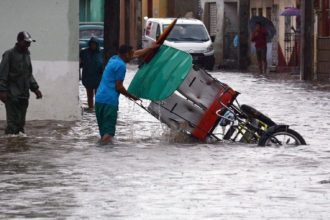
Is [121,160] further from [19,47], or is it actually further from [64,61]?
[64,61]

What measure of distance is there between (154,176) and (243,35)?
134ft

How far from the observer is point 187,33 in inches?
2037

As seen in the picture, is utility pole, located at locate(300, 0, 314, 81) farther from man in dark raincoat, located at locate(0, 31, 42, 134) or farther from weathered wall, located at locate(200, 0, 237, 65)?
man in dark raincoat, located at locate(0, 31, 42, 134)

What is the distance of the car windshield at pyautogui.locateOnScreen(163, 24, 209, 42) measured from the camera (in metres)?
51.4

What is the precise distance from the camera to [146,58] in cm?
1980

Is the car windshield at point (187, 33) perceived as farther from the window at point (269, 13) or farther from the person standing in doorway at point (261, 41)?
the window at point (269, 13)

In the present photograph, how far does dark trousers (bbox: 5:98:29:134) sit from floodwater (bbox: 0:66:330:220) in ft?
0.61

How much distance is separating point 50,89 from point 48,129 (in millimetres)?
1786

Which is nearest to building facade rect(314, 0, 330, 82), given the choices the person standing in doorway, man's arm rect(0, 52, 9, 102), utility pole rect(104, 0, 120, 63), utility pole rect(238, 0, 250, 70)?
the person standing in doorway

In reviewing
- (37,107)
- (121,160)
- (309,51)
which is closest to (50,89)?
(37,107)

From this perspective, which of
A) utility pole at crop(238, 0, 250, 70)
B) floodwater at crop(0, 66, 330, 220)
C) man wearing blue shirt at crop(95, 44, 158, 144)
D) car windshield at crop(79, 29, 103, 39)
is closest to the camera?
floodwater at crop(0, 66, 330, 220)

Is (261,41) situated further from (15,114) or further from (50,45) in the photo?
(15,114)

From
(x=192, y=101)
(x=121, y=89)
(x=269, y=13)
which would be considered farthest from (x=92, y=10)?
(x=121, y=89)

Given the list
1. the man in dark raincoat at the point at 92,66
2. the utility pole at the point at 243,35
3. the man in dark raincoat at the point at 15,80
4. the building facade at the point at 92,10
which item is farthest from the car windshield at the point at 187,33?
the man in dark raincoat at the point at 15,80
